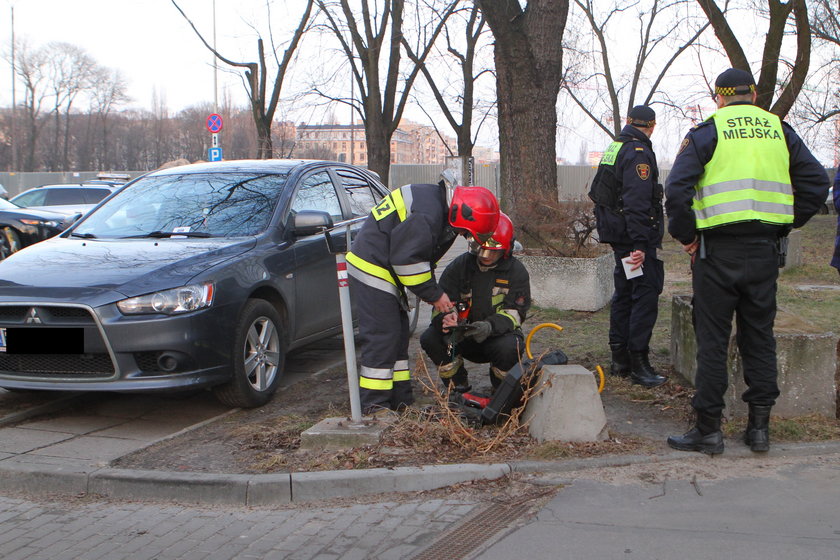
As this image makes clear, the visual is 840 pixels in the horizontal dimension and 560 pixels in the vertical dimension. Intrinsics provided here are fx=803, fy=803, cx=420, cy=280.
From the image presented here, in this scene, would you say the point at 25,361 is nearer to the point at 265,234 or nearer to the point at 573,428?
the point at 265,234

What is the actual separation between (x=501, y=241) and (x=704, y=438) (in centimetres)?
166

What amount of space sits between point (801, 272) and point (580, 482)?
941cm

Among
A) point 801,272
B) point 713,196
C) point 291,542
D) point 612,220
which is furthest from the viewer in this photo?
point 801,272

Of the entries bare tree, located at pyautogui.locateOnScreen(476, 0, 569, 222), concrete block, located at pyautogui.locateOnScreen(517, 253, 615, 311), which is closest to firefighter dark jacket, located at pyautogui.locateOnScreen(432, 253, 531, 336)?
concrete block, located at pyautogui.locateOnScreen(517, 253, 615, 311)

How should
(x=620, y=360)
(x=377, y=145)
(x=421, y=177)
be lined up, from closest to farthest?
(x=620, y=360), (x=377, y=145), (x=421, y=177)

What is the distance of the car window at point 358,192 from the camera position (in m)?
7.32

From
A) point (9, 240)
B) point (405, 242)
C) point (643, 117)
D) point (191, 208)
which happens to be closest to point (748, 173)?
point (643, 117)

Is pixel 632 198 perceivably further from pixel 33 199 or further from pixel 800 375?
pixel 33 199

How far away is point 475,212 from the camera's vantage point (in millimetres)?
4598

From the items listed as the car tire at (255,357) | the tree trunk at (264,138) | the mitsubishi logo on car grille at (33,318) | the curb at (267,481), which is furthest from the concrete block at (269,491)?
the tree trunk at (264,138)

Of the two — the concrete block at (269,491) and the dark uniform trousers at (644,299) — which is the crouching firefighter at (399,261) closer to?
the concrete block at (269,491)

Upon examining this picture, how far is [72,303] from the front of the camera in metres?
4.79

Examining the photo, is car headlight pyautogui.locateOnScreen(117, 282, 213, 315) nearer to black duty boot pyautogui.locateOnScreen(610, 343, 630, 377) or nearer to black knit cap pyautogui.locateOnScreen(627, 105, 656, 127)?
black duty boot pyautogui.locateOnScreen(610, 343, 630, 377)

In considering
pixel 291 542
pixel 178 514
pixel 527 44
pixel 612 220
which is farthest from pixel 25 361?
pixel 527 44
